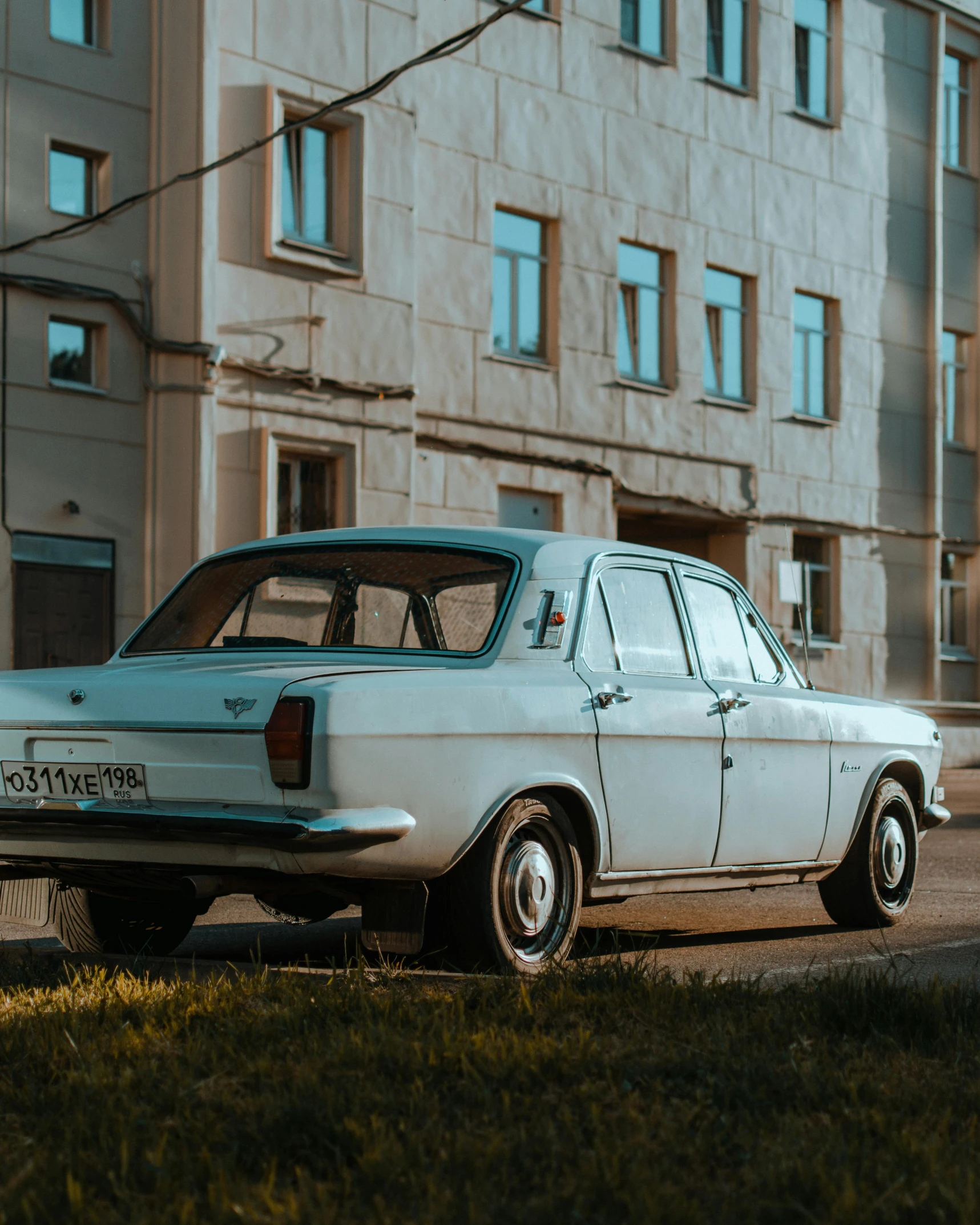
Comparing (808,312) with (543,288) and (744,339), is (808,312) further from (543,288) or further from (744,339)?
(543,288)

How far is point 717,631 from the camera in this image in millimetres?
7469

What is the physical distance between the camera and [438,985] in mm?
5254

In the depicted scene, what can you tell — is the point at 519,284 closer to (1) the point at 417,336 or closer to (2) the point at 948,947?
(1) the point at 417,336

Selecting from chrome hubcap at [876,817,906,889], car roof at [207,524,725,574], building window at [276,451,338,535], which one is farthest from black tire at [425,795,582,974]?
building window at [276,451,338,535]

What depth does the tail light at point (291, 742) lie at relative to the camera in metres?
5.26

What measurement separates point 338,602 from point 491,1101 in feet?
10.1

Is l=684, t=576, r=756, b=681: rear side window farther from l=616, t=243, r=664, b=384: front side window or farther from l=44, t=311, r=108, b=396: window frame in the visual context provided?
l=616, t=243, r=664, b=384: front side window

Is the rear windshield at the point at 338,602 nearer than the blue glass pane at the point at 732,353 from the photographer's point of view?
Yes

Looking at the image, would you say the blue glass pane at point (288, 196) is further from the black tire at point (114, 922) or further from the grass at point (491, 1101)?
the grass at point (491, 1101)

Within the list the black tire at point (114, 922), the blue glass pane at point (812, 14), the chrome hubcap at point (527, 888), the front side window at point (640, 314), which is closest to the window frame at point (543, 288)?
the front side window at point (640, 314)

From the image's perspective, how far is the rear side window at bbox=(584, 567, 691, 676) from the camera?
670 centimetres

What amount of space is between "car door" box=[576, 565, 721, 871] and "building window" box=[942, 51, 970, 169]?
22557mm

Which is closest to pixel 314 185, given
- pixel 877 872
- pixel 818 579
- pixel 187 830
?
pixel 818 579

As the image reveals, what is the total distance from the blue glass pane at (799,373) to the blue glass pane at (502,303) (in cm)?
560
